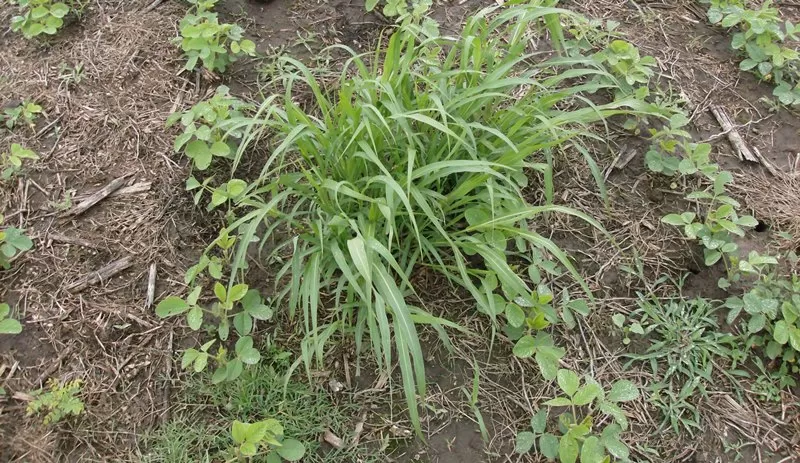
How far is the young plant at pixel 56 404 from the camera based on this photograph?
1695 millimetres

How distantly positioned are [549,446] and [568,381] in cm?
18

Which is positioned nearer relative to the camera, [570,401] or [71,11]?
[570,401]

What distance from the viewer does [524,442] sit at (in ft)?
5.59

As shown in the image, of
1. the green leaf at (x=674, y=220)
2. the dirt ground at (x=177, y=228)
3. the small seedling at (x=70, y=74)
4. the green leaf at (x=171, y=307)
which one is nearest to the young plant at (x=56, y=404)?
the dirt ground at (x=177, y=228)

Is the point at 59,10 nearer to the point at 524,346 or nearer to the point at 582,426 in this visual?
the point at 524,346

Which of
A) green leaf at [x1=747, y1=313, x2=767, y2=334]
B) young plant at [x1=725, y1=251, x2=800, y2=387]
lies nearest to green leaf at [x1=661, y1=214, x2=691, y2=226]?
young plant at [x1=725, y1=251, x2=800, y2=387]

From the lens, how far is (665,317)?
193 centimetres

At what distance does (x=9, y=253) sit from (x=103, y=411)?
59 centimetres

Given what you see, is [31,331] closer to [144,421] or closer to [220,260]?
[144,421]

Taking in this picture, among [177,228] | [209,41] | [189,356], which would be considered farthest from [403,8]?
[189,356]

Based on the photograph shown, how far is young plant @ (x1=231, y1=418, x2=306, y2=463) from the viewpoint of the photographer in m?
1.56

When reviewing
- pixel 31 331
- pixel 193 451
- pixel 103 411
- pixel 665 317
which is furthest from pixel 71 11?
pixel 665 317

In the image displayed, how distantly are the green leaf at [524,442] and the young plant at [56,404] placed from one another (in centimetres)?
120

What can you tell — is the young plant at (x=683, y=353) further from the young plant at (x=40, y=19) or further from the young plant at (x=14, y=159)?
the young plant at (x=40, y=19)
